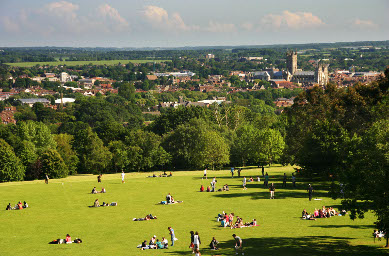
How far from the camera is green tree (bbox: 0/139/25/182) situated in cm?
7481

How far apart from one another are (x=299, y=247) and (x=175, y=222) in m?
10.9

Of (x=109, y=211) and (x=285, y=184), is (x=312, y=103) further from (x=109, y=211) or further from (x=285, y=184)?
(x=109, y=211)

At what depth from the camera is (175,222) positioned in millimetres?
42531

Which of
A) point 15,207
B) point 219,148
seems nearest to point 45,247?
point 15,207

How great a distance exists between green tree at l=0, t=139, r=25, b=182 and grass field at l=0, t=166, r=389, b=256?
13.2 m

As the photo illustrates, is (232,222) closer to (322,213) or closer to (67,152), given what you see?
(322,213)

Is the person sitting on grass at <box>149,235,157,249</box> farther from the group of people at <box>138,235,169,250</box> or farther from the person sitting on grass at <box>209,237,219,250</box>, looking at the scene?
the person sitting on grass at <box>209,237,219,250</box>

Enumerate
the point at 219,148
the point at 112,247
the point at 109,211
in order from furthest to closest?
1. the point at 219,148
2. the point at 109,211
3. the point at 112,247

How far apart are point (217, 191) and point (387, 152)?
27110 mm

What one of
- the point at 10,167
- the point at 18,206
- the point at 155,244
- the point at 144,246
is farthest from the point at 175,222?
the point at 10,167

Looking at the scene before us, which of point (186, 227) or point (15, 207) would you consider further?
point (15, 207)

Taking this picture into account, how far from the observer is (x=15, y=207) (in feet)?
164

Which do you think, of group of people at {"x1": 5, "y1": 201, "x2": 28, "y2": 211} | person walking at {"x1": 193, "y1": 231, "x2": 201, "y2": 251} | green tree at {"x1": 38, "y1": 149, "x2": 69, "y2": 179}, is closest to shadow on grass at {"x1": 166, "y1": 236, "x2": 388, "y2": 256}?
person walking at {"x1": 193, "y1": 231, "x2": 201, "y2": 251}

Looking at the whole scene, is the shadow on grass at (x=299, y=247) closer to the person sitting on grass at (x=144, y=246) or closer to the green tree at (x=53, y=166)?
the person sitting on grass at (x=144, y=246)
